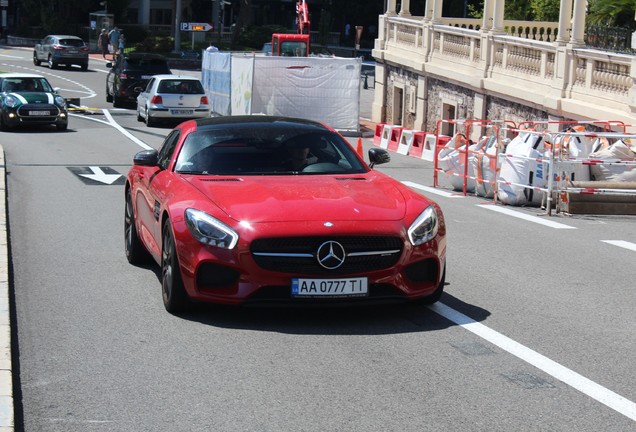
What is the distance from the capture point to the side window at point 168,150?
10289mm

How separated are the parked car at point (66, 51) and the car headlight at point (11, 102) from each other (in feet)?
104

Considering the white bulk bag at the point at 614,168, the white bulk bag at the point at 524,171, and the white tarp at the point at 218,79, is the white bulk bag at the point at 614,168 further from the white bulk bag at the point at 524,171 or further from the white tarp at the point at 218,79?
the white tarp at the point at 218,79

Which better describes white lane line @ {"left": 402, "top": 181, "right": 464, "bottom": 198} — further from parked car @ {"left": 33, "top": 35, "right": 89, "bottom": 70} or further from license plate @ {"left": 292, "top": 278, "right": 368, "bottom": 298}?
parked car @ {"left": 33, "top": 35, "right": 89, "bottom": 70}

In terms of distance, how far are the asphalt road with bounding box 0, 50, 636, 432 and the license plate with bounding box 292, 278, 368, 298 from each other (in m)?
0.29

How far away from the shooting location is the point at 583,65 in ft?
81.4

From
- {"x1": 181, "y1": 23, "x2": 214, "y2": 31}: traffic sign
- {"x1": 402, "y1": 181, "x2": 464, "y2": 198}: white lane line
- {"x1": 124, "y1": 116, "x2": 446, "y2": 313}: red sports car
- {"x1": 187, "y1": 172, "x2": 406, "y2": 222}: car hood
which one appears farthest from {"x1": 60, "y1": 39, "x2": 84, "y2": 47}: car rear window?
{"x1": 187, "y1": 172, "x2": 406, "y2": 222}: car hood

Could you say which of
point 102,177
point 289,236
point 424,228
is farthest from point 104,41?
point 289,236

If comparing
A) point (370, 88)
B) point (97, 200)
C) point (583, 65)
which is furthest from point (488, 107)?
point (370, 88)

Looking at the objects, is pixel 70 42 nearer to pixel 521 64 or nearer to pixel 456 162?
pixel 521 64

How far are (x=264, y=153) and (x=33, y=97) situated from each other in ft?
78.4

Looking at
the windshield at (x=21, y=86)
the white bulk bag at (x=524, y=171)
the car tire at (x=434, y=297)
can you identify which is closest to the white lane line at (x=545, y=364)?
the car tire at (x=434, y=297)

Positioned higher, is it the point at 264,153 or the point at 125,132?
the point at 264,153

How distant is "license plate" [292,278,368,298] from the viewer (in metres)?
8.27

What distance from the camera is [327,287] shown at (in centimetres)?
829
